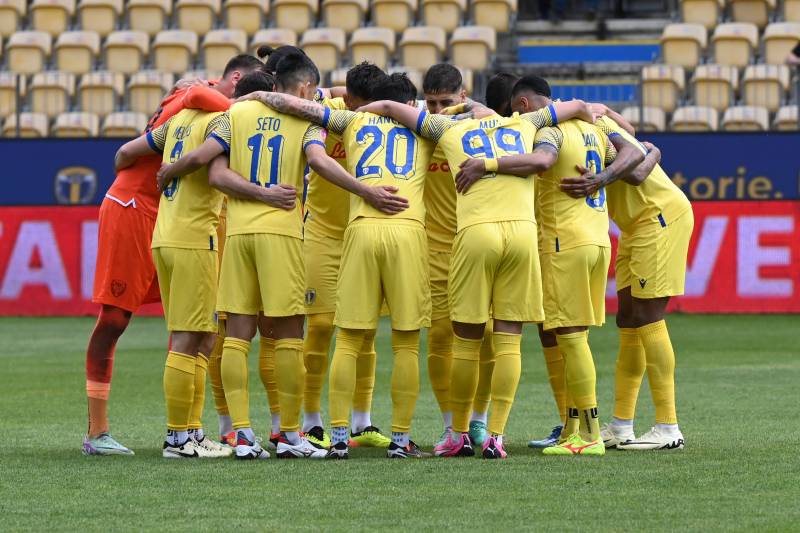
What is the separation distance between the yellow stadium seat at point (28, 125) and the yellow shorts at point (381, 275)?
1295 centimetres

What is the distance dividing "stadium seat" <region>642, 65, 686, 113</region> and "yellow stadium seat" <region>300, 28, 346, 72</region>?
421cm

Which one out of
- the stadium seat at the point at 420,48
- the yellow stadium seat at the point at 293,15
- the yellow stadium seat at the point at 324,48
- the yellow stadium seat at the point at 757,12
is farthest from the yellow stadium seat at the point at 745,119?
the yellow stadium seat at the point at 293,15

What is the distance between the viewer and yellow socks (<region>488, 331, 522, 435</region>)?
279 inches

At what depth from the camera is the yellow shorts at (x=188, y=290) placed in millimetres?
7254

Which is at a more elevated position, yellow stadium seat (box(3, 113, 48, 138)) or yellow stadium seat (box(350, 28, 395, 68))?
yellow stadium seat (box(350, 28, 395, 68))

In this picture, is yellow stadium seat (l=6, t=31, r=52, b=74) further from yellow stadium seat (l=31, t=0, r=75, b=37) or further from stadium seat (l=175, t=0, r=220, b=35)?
stadium seat (l=175, t=0, r=220, b=35)

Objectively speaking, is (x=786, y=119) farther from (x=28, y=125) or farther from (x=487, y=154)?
(x=487, y=154)

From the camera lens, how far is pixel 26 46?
20.9m

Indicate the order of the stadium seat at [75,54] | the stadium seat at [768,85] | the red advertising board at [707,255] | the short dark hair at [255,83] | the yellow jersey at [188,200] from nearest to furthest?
the yellow jersey at [188,200] → the short dark hair at [255,83] → the red advertising board at [707,255] → the stadium seat at [768,85] → the stadium seat at [75,54]

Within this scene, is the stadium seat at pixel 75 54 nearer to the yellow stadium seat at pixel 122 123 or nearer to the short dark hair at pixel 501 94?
the yellow stadium seat at pixel 122 123

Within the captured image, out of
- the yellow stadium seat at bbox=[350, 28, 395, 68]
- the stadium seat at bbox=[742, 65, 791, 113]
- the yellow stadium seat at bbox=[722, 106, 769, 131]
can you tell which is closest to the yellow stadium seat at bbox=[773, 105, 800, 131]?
the yellow stadium seat at bbox=[722, 106, 769, 131]

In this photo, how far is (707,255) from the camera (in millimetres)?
16719

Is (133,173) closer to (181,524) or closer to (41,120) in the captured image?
(181,524)

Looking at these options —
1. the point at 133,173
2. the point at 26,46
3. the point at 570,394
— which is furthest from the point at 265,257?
the point at 26,46
